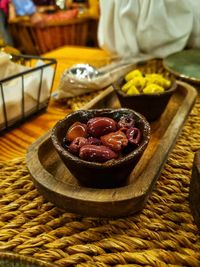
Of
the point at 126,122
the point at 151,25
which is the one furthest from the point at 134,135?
the point at 151,25

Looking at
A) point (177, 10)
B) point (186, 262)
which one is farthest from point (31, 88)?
point (177, 10)

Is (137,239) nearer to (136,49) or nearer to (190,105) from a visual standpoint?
(190,105)

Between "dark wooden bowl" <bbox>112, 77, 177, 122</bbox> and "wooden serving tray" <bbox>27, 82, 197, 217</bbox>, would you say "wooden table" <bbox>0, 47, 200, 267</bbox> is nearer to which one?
"wooden serving tray" <bbox>27, 82, 197, 217</bbox>

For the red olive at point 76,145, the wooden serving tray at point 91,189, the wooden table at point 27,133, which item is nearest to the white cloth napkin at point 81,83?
the wooden table at point 27,133

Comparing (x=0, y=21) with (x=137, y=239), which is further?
(x=0, y=21)

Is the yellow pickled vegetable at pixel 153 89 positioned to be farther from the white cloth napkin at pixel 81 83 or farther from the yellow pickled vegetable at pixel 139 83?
the white cloth napkin at pixel 81 83

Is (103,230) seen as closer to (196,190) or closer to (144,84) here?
(196,190)

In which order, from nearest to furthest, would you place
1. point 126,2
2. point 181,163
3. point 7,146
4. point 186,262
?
point 186,262, point 181,163, point 7,146, point 126,2
